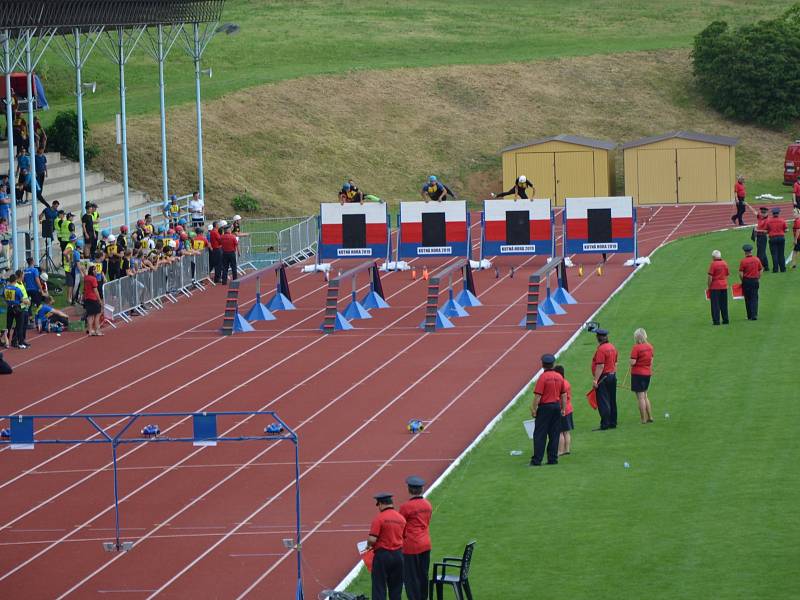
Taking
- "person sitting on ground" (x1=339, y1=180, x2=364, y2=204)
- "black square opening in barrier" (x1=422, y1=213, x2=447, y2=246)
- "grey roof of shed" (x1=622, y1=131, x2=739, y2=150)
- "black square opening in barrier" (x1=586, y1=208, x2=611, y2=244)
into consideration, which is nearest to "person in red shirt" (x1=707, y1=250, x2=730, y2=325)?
"black square opening in barrier" (x1=586, y1=208, x2=611, y2=244)

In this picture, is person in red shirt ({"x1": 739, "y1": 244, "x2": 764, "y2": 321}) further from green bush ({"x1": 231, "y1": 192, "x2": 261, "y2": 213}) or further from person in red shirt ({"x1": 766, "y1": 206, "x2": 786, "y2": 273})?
green bush ({"x1": 231, "y1": 192, "x2": 261, "y2": 213})

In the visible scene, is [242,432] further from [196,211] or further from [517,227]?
[196,211]

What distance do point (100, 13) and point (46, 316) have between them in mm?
12015

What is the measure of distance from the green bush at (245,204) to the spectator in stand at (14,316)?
86.0ft

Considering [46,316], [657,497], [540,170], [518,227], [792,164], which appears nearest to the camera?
[657,497]

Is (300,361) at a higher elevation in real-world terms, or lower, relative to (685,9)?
lower

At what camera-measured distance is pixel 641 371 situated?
2334cm

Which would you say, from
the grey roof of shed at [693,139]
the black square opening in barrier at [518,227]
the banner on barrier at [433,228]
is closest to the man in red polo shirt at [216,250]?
the banner on barrier at [433,228]

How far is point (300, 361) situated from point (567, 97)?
4653cm

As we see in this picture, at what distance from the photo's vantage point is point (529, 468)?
2142 centimetres

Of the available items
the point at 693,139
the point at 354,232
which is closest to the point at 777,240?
the point at 354,232

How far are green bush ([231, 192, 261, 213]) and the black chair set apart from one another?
43.7 meters

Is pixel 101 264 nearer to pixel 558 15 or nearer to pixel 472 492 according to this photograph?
pixel 472 492

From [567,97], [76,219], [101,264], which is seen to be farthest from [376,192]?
[101,264]
